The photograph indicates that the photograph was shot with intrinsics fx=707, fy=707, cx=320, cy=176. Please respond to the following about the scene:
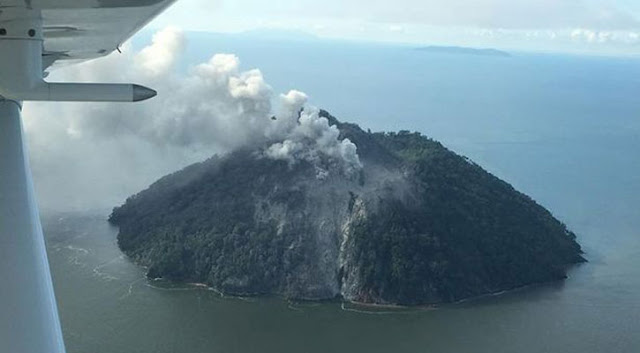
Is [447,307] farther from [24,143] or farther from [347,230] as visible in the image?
[24,143]

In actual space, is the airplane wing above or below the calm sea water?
above

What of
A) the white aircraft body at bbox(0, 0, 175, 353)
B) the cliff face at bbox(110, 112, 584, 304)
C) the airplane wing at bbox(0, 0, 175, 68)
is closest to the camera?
the white aircraft body at bbox(0, 0, 175, 353)

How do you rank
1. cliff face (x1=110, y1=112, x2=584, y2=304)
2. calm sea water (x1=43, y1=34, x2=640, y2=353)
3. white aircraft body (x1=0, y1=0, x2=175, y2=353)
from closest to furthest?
white aircraft body (x1=0, y1=0, x2=175, y2=353)
calm sea water (x1=43, y1=34, x2=640, y2=353)
cliff face (x1=110, y1=112, x2=584, y2=304)

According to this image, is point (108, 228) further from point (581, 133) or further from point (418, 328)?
point (581, 133)

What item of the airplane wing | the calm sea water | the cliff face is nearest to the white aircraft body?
the airplane wing

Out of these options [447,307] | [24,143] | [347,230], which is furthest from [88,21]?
[347,230]

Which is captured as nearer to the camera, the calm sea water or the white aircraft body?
the white aircraft body

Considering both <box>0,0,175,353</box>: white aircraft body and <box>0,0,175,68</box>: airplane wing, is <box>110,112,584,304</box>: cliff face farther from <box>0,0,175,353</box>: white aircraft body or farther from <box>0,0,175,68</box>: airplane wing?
<box>0,0,175,353</box>: white aircraft body

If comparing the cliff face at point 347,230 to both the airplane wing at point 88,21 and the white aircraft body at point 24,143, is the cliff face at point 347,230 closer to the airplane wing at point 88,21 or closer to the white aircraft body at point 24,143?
the airplane wing at point 88,21
